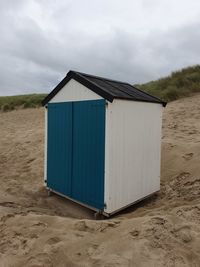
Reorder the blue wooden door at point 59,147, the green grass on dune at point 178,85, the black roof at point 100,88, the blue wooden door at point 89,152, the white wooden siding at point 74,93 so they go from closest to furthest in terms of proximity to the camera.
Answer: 1. the black roof at point 100,88
2. the blue wooden door at point 89,152
3. the white wooden siding at point 74,93
4. the blue wooden door at point 59,147
5. the green grass on dune at point 178,85

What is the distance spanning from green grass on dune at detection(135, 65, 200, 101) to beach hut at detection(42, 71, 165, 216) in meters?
7.82

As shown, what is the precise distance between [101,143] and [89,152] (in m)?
0.34

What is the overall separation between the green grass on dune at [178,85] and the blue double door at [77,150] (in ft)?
27.6

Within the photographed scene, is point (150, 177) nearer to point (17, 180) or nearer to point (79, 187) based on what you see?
point (79, 187)

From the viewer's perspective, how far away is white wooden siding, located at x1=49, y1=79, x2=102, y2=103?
4.41 metres

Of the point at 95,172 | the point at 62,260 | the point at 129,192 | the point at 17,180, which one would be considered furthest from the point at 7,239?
the point at 17,180

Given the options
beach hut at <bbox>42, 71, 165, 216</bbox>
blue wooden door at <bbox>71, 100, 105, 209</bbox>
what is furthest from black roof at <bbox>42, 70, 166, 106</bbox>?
blue wooden door at <bbox>71, 100, 105, 209</bbox>

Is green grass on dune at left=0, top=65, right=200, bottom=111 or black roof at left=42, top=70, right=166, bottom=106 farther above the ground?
green grass on dune at left=0, top=65, right=200, bottom=111

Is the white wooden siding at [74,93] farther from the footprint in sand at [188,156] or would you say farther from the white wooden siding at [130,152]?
the footprint in sand at [188,156]

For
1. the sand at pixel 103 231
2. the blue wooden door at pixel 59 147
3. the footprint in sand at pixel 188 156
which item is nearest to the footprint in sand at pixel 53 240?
the sand at pixel 103 231

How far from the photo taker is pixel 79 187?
468 centimetres

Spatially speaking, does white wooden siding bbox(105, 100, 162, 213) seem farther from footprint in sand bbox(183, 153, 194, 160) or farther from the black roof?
footprint in sand bbox(183, 153, 194, 160)

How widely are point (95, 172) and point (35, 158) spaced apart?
4.12 m

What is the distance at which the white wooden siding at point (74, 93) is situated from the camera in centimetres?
441
